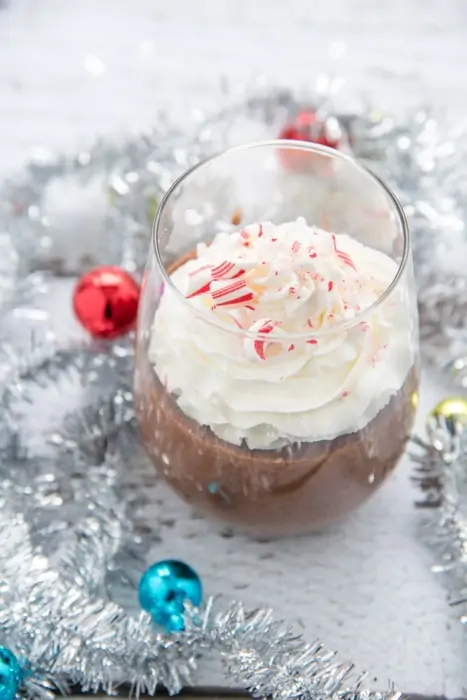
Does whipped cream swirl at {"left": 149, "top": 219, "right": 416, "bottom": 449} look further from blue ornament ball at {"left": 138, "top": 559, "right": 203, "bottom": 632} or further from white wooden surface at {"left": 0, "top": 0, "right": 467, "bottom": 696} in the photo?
white wooden surface at {"left": 0, "top": 0, "right": 467, "bottom": 696}

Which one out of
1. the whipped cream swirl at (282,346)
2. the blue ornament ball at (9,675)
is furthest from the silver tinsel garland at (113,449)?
the whipped cream swirl at (282,346)

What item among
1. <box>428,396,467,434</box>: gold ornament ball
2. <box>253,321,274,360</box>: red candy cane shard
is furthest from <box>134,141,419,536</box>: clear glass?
<box>428,396,467,434</box>: gold ornament ball

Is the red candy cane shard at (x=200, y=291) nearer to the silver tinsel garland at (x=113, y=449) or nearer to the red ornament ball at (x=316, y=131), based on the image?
the silver tinsel garland at (x=113, y=449)

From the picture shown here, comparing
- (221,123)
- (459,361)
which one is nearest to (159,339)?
(459,361)

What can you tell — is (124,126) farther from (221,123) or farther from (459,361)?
(459,361)

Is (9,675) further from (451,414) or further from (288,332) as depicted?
(451,414)

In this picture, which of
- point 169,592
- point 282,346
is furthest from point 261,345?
point 169,592
